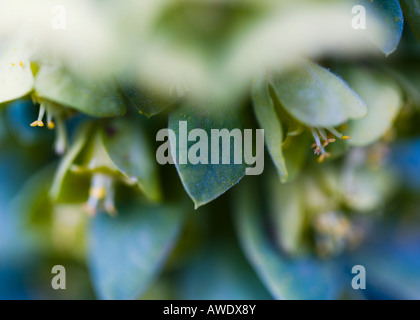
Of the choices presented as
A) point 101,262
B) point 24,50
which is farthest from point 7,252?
point 24,50

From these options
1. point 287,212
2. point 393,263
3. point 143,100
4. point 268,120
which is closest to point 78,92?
point 143,100

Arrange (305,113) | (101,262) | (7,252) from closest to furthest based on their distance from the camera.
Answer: (305,113)
(101,262)
(7,252)

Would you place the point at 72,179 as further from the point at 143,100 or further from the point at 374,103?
the point at 374,103

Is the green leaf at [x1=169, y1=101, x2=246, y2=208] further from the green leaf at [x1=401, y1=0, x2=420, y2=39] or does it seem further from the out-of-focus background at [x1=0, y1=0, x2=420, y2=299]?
the green leaf at [x1=401, y1=0, x2=420, y2=39]

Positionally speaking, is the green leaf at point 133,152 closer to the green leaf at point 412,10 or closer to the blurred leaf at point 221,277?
the blurred leaf at point 221,277

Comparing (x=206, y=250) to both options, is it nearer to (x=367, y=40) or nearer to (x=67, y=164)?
(x=67, y=164)

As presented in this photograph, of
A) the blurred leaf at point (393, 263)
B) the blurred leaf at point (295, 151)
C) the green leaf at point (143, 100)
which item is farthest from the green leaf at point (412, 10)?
the blurred leaf at point (393, 263)
